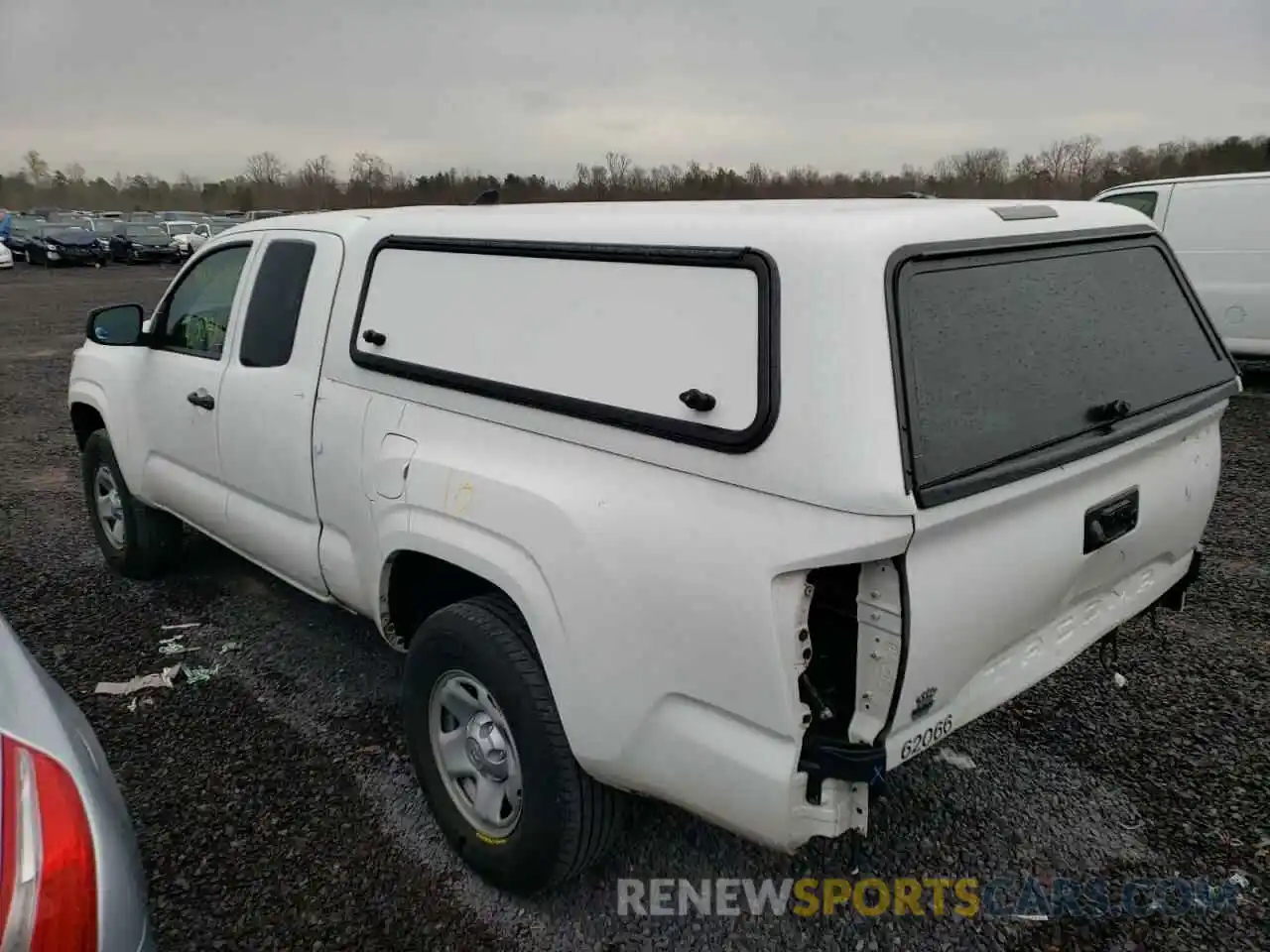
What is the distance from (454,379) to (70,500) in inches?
202

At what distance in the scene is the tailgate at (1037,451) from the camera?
199cm

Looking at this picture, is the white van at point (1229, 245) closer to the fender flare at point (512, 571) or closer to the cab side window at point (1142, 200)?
the cab side window at point (1142, 200)

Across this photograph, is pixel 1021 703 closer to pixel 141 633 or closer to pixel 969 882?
pixel 969 882

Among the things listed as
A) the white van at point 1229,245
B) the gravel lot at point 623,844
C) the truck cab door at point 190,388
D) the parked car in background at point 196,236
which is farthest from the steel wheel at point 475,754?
the parked car in background at point 196,236

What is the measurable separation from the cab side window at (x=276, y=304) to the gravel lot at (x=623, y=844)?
1.39m

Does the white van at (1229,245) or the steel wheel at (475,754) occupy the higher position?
the white van at (1229,245)

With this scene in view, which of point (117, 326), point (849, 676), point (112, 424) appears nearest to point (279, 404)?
point (117, 326)

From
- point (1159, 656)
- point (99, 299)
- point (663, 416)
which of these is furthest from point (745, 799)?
point (99, 299)

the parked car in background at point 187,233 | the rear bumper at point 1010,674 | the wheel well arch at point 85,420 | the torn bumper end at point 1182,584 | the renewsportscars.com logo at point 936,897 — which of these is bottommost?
the renewsportscars.com logo at point 936,897

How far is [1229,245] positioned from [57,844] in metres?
10.7

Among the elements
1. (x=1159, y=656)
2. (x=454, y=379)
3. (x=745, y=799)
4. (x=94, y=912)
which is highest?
(x=454, y=379)

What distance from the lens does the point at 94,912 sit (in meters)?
1.50

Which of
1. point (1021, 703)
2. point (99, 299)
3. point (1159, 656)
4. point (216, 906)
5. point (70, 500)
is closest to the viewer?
point (216, 906)

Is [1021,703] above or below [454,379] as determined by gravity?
below
